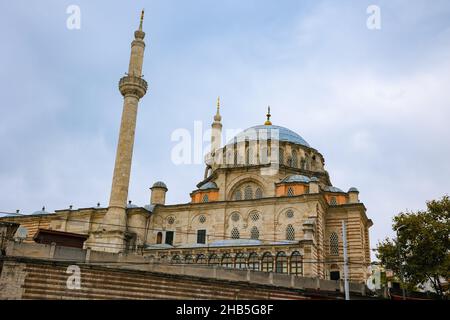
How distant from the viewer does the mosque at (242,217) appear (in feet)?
109

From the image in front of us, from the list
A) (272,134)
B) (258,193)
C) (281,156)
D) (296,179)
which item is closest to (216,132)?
(272,134)

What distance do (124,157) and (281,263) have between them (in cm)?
1487

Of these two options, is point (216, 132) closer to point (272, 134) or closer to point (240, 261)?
point (272, 134)

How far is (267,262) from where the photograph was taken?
107ft

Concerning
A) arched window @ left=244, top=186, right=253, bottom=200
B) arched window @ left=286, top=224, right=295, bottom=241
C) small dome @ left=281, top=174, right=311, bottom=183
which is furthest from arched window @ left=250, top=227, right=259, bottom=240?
small dome @ left=281, top=174, right=311, bottom=183

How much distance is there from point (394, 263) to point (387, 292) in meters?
4.16

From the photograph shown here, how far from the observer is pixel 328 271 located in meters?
36.2

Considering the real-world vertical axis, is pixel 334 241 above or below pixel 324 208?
below

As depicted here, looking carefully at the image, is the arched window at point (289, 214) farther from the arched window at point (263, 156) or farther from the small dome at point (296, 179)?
the arched window at point (263, 156)

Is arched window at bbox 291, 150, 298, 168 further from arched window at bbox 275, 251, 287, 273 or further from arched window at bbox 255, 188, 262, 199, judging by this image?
arched window at bbox 275, 251, 287, 273

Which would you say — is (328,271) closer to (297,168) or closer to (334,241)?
(334,241)
